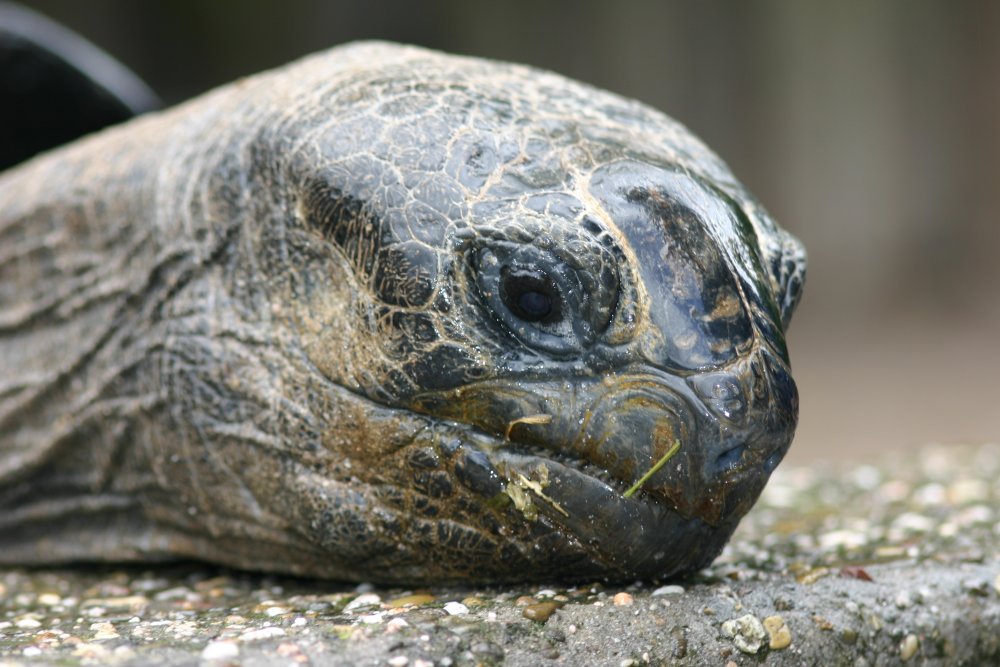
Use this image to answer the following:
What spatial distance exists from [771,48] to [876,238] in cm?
162

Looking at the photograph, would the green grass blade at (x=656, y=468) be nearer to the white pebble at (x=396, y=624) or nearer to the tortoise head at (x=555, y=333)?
the tortoise head at (x=555, y=333)

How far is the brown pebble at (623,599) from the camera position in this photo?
62.1 inches

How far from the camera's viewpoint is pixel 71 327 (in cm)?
211

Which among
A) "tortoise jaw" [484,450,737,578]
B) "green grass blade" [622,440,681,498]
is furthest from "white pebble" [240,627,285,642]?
"green grass blade" [622,440,681,498]

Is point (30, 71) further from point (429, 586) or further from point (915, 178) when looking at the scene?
point (915, 178)

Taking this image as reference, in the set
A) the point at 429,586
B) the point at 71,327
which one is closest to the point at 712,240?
the point at 429,586

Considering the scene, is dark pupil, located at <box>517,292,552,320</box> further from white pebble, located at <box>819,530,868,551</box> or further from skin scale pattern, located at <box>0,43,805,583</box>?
white pebble, located at <box>819,530,868,551</box>

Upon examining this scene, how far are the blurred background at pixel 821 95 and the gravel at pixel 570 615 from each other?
5700 millimetres

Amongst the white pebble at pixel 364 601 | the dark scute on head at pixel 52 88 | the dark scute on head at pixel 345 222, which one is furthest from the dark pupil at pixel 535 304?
the dark scute on head at pixel 52 88

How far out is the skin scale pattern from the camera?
5.09ft

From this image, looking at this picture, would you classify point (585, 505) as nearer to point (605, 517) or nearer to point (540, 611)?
point (605, 517)

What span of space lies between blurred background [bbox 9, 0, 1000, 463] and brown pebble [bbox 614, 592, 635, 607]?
19.9 ft

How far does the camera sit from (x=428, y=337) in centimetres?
161

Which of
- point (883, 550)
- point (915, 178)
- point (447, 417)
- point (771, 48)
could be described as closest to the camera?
point (447, 417)
